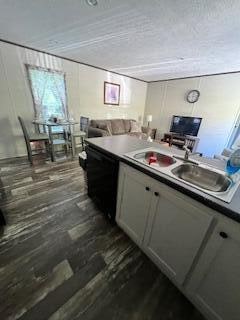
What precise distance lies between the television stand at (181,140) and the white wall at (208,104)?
0.30 meters

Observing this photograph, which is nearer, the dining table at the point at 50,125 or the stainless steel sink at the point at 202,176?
the stainless steel sink at the point at 202,176

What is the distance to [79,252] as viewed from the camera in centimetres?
139

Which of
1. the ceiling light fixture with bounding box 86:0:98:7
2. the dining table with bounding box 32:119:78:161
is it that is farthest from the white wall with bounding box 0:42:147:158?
the ceiling light fixture with bounding box 86:0:98:7

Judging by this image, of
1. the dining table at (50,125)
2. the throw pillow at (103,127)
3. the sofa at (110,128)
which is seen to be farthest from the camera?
the throw pillow at (103,127)

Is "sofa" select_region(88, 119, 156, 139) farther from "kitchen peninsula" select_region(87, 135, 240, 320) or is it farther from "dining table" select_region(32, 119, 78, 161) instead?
"kitchen peninsula" select_region(87, 135, 240, 320)

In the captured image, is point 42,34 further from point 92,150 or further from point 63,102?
point 92,150

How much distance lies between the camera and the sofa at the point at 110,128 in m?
3.88

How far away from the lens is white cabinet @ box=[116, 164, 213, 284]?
3.11 ft

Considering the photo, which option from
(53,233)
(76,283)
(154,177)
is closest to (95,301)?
(76,283)

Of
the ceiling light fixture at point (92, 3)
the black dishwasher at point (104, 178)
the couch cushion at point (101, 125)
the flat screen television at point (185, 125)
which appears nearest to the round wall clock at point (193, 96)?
the flat screen television at point (185, 125)

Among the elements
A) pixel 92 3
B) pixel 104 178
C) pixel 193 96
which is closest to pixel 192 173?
pixel 104 178

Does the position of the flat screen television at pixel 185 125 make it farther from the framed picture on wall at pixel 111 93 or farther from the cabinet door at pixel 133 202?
the cabinet door at pixel 133 202

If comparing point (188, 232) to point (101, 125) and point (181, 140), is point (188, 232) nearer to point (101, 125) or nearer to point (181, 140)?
point (101, 125)

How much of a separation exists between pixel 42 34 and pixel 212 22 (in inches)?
98.6
